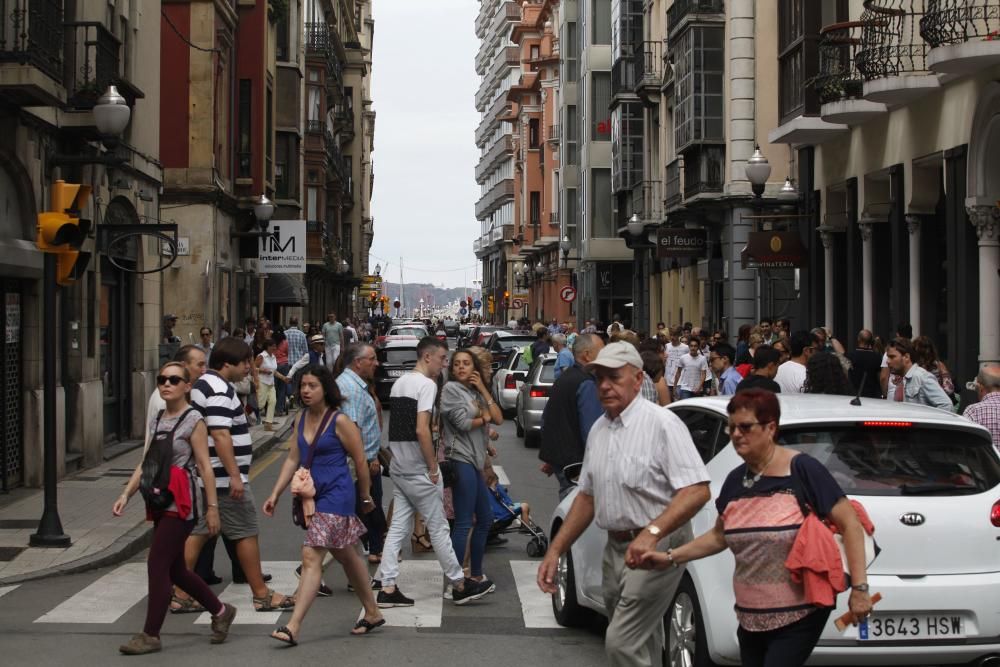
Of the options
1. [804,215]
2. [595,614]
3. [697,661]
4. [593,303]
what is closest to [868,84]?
[804,215]

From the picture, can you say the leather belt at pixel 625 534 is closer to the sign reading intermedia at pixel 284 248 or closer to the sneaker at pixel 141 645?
Result: the sneaker at pixel 141 645

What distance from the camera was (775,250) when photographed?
2717 centimetres

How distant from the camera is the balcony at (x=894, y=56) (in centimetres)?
2022

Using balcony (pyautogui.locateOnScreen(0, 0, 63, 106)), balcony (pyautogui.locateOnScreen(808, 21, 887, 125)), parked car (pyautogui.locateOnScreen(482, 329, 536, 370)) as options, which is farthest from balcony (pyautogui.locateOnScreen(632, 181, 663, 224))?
balcony (pyautogui.locateOnScreen(0, 0, 63, 106))

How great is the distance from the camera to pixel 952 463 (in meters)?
7.30

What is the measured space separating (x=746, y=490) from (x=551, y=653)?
3485 millimetres

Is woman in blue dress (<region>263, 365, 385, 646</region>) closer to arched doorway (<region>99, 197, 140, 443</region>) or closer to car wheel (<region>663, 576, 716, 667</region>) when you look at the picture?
car wheel (<region>663, 576, 716, 667</region>)

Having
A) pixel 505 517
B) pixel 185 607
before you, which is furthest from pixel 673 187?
pixel 185 607

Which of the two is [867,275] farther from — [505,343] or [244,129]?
[244,129]

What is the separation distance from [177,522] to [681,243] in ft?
93.3

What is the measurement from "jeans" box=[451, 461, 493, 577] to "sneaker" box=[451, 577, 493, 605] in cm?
16

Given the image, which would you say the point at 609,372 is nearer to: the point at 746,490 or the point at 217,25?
the point at 746,490

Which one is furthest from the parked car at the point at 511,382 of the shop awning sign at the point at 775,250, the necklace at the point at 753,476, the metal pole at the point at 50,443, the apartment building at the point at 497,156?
the apartment building at the point at 497,156

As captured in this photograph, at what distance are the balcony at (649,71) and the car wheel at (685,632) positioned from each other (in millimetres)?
35371
